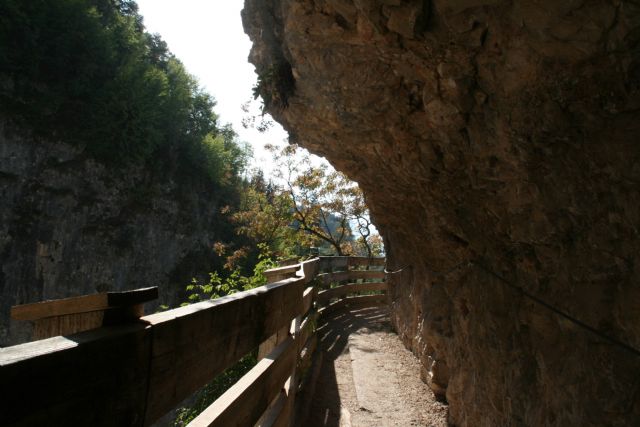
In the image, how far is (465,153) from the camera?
3115 mm

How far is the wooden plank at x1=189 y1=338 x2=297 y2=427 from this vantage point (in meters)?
1.56

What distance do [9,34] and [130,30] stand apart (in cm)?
897

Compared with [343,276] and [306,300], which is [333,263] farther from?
[306,300]

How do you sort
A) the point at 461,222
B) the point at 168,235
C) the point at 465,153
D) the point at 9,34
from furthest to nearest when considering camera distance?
the point at 168,235, the point at 9,34, the point at 461,222, the point at 465,153

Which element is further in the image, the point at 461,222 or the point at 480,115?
the point at 461,222

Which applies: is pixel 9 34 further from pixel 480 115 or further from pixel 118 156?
pixel 480 115

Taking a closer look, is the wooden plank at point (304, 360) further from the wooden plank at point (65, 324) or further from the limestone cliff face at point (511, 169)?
the wooden plank at point (65, 324)

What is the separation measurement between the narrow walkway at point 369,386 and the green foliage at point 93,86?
2461 centimetres

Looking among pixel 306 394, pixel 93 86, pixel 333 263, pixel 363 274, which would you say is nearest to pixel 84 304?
pixel 306 394

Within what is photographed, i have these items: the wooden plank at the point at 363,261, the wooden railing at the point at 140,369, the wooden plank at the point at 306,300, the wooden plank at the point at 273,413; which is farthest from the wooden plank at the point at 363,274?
the wooden railing at the point at 140,369

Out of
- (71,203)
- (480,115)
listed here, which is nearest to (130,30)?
(71,203)

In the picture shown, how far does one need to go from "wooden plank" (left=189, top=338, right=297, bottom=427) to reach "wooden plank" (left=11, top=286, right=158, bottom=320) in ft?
2.02

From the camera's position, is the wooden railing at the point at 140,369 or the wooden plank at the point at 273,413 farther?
the wooden plank at the point at 273,413

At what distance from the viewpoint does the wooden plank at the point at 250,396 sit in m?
1.56
